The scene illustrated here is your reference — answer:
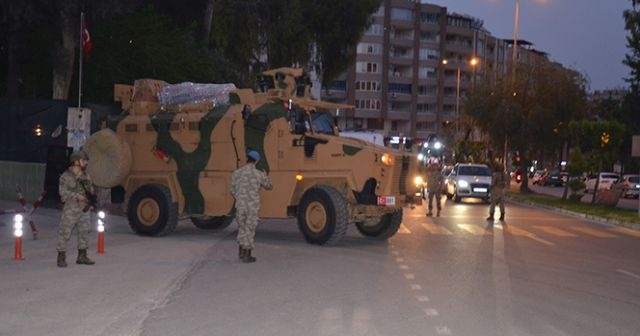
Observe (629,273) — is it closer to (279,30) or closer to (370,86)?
(279,30)

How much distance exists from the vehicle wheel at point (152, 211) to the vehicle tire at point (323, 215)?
9.58 feet

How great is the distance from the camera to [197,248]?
50.7 ft

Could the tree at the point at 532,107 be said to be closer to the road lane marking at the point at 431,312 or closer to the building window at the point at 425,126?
the road lane marking at the point at 431,312

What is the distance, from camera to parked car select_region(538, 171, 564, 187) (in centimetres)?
7200

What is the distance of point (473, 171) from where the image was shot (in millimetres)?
36969

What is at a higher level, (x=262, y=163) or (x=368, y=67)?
(x=368, y=67)

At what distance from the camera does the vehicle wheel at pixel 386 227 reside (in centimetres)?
1764

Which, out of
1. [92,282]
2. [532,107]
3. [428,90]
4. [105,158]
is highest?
[428,90]

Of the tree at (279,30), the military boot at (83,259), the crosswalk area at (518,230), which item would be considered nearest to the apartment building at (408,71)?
the tree at (279,30)

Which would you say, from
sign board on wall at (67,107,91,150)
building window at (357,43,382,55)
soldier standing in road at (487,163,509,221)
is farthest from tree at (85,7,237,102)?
building window at (357,43,382,55)

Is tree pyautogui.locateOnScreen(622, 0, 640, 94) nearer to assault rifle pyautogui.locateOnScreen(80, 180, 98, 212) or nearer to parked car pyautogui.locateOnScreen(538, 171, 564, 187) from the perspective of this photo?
parked car pyautogui.locateOnScreen(538, 171, 564, 187)

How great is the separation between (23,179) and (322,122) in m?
9.85

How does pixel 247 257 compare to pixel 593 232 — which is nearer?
pixel 247 257

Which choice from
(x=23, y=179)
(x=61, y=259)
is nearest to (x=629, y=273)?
(x=61, y=259)
